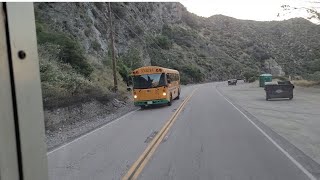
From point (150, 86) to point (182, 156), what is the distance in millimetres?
20891

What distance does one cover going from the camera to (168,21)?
420ft

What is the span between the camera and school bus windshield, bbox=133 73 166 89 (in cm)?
3291

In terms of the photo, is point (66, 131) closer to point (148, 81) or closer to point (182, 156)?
point (182, 156)

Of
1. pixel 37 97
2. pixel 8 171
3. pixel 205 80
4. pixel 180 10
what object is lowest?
pixel 205 80

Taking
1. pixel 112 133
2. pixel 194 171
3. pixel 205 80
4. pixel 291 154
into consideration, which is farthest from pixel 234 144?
pixel 205 80

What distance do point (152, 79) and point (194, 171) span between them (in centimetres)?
2313

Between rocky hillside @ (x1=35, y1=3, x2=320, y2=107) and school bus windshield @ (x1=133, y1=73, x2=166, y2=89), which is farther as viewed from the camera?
rocky hillside @ (x1=35, y1=3, x2=320, y2=107)

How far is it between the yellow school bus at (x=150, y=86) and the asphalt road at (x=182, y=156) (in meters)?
12.8

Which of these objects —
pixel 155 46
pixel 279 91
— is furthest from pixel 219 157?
pixel 155 46

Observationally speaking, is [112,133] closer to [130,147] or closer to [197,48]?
[130,147]

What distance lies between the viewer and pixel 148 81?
33000mm

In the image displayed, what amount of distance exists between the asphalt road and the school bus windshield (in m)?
13.3

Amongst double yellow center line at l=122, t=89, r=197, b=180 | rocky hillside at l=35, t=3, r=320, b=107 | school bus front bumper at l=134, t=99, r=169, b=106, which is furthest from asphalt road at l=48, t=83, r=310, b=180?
school bus front bumper at l=134, t=99, r=169, b=106

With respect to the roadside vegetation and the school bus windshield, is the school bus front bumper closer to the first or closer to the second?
the school bus windshield
